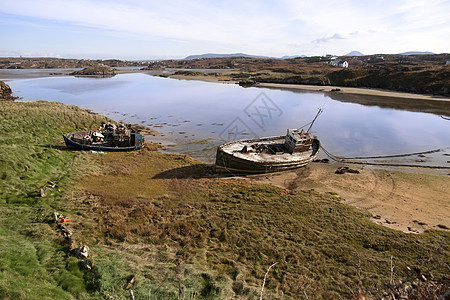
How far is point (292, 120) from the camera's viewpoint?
1729 inches

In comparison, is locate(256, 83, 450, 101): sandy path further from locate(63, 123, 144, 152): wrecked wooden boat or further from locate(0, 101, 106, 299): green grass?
locate(0, 101, 106, 299): green grass

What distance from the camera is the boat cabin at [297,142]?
82.0ft

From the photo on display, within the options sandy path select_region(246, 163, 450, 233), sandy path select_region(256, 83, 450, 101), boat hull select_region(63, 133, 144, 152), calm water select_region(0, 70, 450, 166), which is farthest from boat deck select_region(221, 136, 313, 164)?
sandy path select_region(256, 83, 450, 101)

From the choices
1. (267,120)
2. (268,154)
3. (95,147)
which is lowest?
(95,147)

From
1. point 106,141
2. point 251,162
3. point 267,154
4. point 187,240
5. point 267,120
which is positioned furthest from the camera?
point 267,120

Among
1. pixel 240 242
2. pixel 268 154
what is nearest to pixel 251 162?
pixel 268 154

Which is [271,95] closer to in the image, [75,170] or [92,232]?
[75,170]

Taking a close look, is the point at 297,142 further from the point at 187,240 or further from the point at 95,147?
the point at 95,147

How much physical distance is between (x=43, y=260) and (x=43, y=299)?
2721mm

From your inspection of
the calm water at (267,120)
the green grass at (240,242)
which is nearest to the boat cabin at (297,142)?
the calm water at (267,120)

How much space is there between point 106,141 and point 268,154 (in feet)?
60.6

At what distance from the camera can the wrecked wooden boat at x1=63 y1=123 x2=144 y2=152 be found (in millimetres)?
25578

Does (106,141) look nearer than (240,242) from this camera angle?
No

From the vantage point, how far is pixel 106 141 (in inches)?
1089
